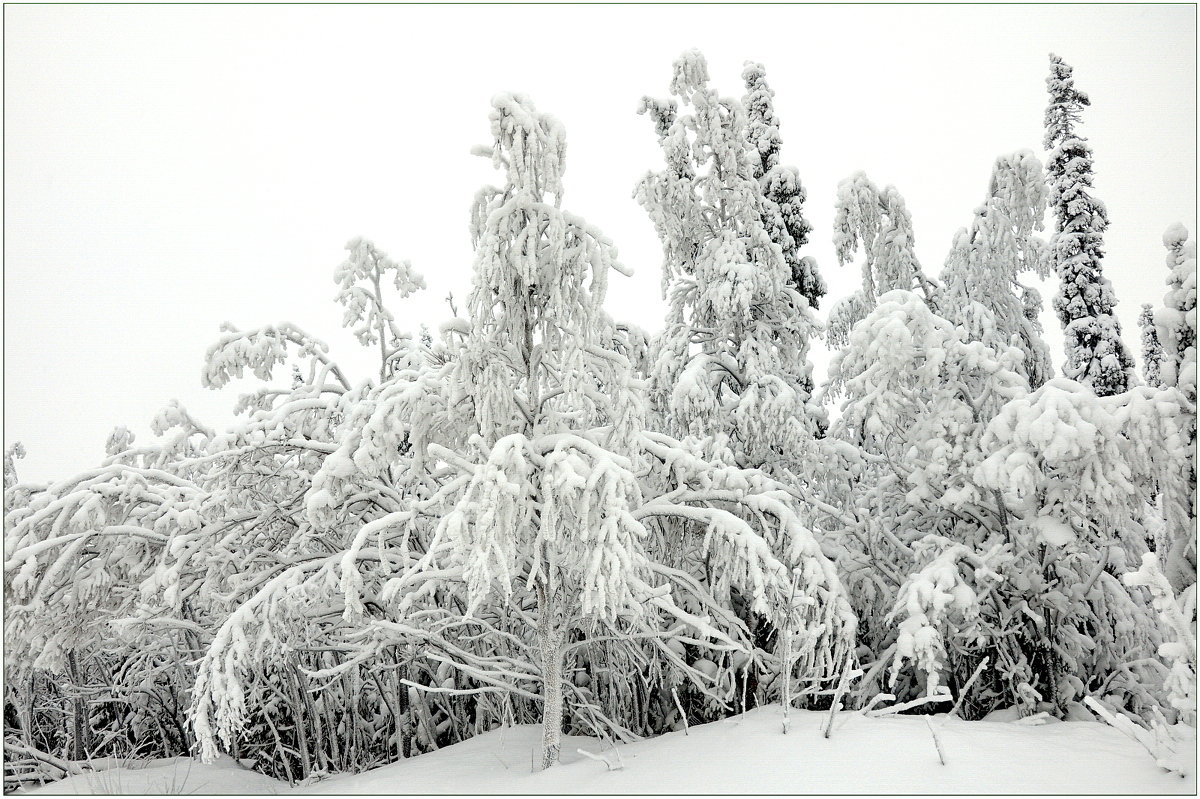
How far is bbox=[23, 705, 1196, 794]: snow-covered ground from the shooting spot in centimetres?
592

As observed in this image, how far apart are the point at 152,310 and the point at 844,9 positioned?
17206 millimetres

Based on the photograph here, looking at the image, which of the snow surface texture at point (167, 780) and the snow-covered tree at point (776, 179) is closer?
the snow surface texture at point (167, 780)

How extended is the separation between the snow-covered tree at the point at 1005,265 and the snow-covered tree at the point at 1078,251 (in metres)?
3.82

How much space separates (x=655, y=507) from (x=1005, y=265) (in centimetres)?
713

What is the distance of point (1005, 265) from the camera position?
11.7m

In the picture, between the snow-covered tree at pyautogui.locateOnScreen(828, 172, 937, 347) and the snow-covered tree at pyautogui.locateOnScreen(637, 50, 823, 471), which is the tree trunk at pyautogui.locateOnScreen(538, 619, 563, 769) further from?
the snow-covered tree at pyautogui.locateOnScreen(828, 172, 937, 347)

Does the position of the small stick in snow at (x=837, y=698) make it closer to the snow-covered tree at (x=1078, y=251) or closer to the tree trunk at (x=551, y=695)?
the tree trunk at (x=551, y=695)

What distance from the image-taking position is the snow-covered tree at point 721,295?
1038cm

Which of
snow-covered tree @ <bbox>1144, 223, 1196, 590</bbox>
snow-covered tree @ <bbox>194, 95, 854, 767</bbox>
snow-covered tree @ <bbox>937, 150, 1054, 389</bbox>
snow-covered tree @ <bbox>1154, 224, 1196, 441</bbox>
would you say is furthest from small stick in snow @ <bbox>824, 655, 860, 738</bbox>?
snow-covered tree @ <bbox>937, 150, 1054, 389</bbox>

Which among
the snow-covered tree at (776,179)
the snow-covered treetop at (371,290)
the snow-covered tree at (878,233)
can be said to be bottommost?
the snow-covered treetop at (371,290)

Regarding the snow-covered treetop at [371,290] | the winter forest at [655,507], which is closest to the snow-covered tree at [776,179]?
the winter forest at [655,507]

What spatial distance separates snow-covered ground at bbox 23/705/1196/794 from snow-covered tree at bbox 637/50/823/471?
3.47 meters

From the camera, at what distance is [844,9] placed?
1004 cm

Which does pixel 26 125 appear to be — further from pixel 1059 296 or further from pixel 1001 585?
pixel 1059 296
